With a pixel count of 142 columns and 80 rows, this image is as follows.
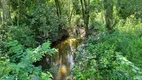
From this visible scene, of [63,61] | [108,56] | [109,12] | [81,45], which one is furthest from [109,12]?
[108,56]

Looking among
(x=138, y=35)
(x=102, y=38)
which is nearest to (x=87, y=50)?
(x=102, y=38)

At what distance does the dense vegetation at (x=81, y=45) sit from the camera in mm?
4754

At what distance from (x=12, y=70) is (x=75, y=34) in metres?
12.7

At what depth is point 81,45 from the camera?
30.0ft

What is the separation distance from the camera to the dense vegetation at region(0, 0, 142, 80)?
15.6 ft

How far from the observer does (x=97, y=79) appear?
6875 mm

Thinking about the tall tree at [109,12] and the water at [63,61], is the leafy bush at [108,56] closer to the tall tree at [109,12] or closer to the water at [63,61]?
the water at [63,61]

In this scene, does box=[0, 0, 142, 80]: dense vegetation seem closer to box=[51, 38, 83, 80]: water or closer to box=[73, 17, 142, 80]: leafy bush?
box=[73, 17, 142, 80]: leafy bush

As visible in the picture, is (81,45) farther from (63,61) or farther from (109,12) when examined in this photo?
(109,12)

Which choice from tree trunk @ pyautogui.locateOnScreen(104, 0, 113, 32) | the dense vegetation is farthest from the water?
tree trunk @ pyautogui.locateOnScreen(104, 0, 113, 32)

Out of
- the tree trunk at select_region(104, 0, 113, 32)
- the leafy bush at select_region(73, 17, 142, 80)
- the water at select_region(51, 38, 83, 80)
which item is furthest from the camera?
the tree trunk at select_region(104, 0, 113, 32)

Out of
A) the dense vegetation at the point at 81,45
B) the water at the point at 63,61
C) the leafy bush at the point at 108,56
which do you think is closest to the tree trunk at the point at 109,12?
the dense vegetation at the point at 81,45

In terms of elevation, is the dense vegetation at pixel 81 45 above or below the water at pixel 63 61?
above

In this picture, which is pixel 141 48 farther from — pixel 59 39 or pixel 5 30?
pixel 59 39
